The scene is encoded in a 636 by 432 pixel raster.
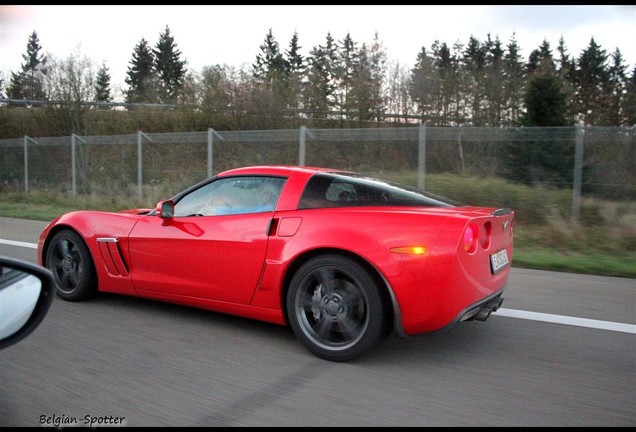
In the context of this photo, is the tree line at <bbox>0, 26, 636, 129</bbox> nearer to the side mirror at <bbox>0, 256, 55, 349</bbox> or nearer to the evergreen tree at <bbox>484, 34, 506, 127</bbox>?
the evergreen tree at <bbox>484, 34, 506, 127</bbox>

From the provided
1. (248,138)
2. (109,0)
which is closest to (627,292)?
(109,0)

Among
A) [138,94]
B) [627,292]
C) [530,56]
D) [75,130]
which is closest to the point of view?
[627,292]

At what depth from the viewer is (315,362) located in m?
3.73

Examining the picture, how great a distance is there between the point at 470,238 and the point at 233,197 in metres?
1.91

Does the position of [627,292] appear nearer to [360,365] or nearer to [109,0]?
[360,365]

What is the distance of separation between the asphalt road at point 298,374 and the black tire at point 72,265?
0.15m

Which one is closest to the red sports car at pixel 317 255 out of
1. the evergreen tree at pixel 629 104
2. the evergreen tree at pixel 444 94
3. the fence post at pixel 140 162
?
the fence post at pixel 140 162

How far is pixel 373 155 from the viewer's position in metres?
11.4

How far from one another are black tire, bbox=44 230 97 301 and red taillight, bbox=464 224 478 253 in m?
3.37

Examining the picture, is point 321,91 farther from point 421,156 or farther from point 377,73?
point 421,156

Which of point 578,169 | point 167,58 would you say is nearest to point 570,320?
point 578,169

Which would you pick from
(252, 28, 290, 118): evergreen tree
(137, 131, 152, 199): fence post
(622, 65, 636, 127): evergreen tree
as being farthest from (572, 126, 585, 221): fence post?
(622, 65, 636, 127): evergreen tree

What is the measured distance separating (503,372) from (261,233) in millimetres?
1907

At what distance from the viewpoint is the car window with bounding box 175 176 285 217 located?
4.26 m
